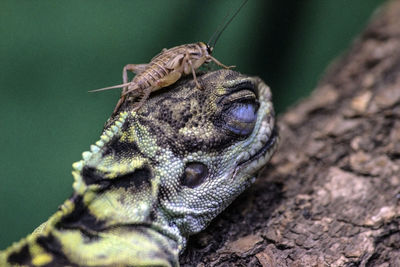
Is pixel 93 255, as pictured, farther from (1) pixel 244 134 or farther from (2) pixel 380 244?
(2) pixel 380 244

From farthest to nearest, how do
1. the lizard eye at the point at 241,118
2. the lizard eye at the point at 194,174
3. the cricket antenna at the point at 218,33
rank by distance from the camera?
the cricket antenna at the point at 218,33 < the lizard eye at the point at 241,118 < the lizard eye at the point at 194,174

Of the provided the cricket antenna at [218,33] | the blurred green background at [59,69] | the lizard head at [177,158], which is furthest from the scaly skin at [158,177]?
the blurred green background at [59,69]

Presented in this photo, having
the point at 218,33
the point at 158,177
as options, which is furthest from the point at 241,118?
the point at 218,33

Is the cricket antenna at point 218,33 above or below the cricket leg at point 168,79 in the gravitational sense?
above

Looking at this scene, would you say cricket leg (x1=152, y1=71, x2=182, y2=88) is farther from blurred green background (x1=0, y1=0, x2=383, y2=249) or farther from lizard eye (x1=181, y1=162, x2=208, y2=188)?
blurred green background (x1=0, y1=0, x2=383, y2=249)

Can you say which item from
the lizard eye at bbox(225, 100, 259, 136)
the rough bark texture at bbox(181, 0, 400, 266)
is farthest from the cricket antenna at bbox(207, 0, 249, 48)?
the rough bark texture at bbox(181, 0, 400, 266)

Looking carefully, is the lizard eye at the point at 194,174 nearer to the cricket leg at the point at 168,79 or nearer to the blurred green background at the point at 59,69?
the cricket leg at the point at 168,79
